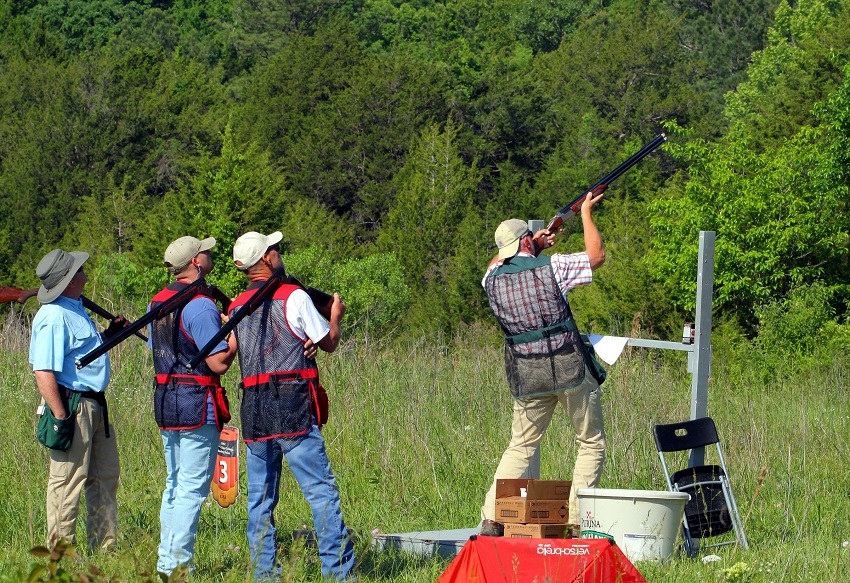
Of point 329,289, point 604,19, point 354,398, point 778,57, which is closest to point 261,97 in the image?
point 604,19

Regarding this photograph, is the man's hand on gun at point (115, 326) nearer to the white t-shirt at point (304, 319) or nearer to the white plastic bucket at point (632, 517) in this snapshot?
the white t-shirt at point (304, 319)

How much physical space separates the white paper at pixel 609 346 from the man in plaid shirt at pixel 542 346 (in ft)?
0.46

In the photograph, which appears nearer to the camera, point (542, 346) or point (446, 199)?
point (542, 346)

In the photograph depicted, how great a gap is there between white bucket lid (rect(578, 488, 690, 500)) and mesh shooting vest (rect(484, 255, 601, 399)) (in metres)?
0.56

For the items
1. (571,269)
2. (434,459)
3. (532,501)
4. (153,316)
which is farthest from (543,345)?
(434,459)

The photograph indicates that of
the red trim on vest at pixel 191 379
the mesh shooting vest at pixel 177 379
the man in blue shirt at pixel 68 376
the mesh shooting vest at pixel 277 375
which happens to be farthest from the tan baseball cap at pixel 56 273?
the mesh shooting vest at pixel 277 375

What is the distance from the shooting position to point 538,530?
5.17 m

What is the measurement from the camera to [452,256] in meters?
A: 42.0

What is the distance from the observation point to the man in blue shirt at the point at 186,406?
516 centimetres

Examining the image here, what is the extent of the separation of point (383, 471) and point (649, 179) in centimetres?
3626

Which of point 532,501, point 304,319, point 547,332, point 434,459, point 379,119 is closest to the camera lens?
point 304,319

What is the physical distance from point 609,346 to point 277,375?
71.2 inches

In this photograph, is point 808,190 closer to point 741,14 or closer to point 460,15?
point 741,14

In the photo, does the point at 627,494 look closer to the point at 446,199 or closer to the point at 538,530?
the point at 538,530
